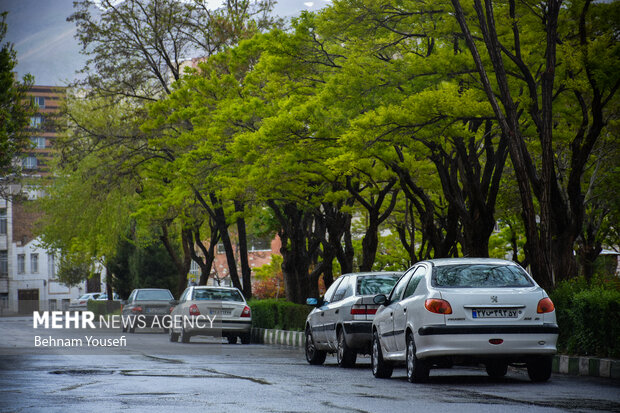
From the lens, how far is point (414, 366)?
12.8m

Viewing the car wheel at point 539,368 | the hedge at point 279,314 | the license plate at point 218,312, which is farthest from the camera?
the hedge at point 279,314

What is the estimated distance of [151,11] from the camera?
40094mm

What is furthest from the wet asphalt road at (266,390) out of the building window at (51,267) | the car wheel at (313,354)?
the building window at (51,267)

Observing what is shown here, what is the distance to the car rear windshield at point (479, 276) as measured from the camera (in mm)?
12727

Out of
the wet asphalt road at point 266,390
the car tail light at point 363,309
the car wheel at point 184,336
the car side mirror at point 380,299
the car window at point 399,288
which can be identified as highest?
the car window at point 399,288

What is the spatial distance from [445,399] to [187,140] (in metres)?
25.7

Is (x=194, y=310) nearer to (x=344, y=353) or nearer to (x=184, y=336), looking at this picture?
(x=184, y=336)

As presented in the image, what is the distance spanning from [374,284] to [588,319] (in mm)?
3814

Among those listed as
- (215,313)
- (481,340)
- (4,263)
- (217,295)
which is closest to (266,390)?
(481,340)

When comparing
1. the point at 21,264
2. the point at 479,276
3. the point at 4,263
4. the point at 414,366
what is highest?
the point at 4,263

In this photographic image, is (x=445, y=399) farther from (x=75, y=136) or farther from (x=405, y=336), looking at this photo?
(x=75, y=136)

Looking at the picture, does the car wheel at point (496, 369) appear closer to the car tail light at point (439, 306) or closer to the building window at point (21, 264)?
the car tail light at point (439, 306)

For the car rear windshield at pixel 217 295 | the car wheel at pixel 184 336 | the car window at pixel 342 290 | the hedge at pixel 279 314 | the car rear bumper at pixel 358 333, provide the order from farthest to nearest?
the hedge at pixel 279 314 < the car rear windshield at pixel 217 295 < the car wheel at pixel 184 336 < the car window at pixel 342 290 < the car rear bumper at pixel 358 333

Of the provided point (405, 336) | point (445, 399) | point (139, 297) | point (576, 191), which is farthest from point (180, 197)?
point (445, 399)
